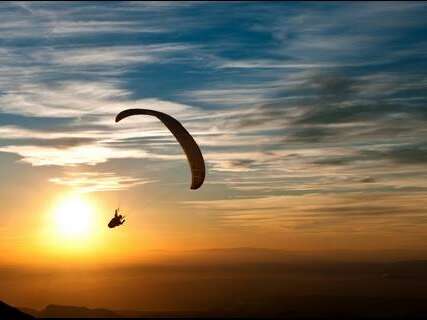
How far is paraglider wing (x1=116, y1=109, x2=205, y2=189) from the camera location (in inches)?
2756

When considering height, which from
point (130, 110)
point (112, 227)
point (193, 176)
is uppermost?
point (130, 110)

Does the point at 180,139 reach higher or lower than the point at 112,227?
higher

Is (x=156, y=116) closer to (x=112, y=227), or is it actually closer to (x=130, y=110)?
(x=130, y=110)

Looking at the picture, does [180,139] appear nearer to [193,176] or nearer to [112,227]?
[193,176]

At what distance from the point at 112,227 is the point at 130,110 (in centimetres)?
1242

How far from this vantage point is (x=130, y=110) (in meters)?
69.8

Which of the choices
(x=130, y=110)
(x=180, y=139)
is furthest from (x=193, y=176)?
(x=130, y=110)

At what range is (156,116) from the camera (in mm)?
70875

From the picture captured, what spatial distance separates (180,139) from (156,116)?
3.73 metres

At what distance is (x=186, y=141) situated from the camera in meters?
72.2

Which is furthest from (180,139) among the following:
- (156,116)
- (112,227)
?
(112,227)

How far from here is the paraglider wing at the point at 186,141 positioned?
70000 millimetres

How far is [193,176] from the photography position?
7356cm

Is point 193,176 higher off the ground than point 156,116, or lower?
lower
